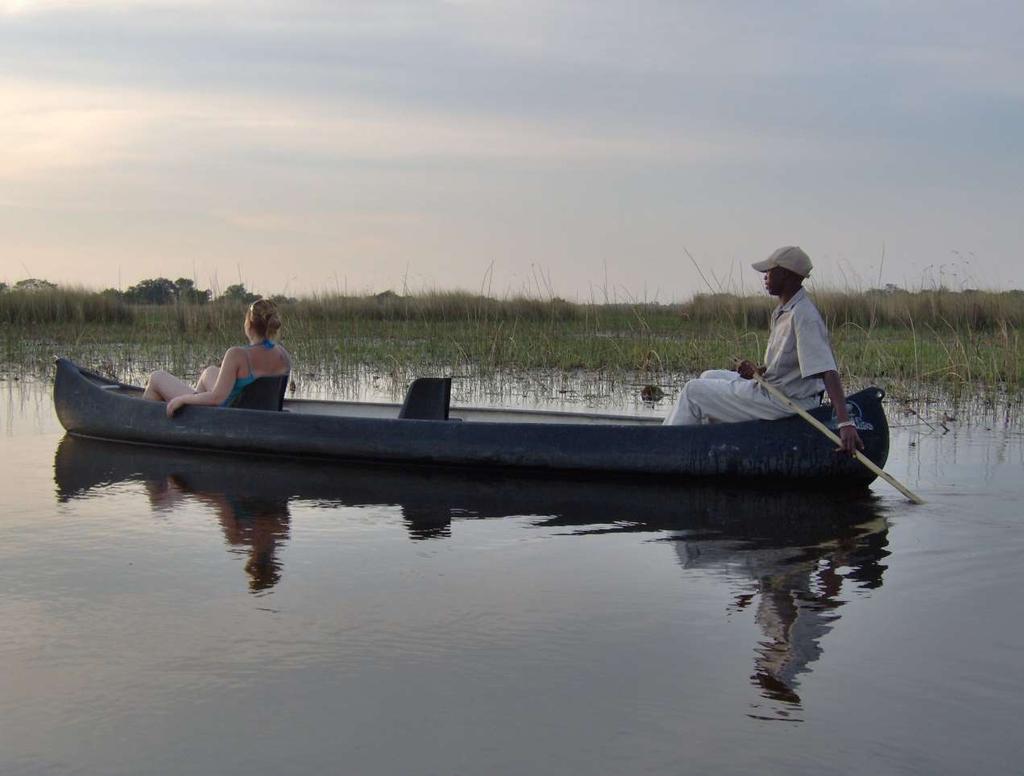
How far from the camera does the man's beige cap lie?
20.6ft

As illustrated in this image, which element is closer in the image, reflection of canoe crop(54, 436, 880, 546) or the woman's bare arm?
reflection of canoe crop(54, 436, 880, 546)

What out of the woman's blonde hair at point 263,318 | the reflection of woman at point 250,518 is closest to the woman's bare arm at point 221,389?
the woman's blonde hair at point 263,318

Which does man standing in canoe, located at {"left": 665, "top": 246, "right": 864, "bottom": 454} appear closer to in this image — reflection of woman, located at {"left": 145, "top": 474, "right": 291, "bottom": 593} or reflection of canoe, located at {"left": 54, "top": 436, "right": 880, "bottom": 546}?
reflection of canoe, located at {"left": 54, "top": 436, "right": 880, "bottom": 546}

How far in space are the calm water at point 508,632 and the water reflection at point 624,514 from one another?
24 mm

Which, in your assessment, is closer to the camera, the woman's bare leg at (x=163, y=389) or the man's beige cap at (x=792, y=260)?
the man's beige cap at (x=792, y=260)

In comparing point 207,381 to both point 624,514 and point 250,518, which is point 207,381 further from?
point 624,514

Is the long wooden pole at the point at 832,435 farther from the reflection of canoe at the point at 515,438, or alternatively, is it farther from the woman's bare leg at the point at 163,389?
the woman's bare leg at the point at 163,389

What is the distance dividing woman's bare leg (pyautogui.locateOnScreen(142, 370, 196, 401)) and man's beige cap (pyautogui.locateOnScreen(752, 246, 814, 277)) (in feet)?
13.8

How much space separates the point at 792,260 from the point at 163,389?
4.47 meters

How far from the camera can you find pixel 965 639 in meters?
3.97

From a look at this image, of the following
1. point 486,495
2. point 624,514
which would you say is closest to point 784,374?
point 624,514

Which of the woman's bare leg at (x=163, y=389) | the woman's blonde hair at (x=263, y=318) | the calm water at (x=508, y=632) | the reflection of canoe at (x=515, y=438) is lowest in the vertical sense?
the calm water at (x=508, y=632)

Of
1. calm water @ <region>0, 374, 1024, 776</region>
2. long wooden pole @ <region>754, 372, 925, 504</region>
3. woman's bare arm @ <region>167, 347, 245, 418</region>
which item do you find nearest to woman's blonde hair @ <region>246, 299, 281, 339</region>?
woman's bare arm @ <region>167, 347, 245, 418</region>

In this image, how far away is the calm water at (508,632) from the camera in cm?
306
